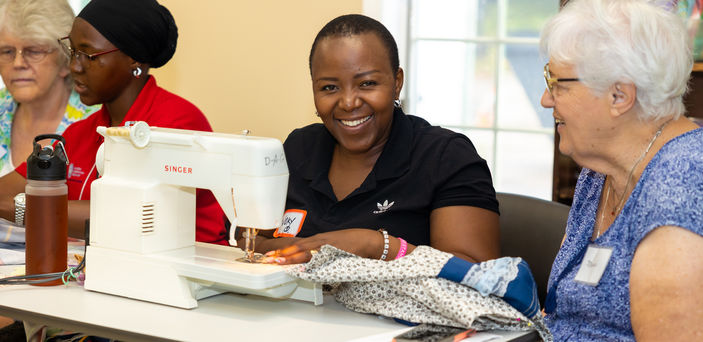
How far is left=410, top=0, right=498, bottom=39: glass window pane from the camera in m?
3.47

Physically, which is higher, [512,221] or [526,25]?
[526,25]

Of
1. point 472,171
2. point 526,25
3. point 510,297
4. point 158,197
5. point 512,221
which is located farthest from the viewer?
point 526,25

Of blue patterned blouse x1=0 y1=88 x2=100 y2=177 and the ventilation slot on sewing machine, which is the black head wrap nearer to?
blue patterned blouse x1=0 y1=88 x2=100 y2=177

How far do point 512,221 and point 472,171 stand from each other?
0.32 meters

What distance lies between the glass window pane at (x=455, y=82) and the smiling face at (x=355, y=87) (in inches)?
55.7

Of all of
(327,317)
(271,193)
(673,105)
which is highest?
(673,105)

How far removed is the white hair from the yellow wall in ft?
5.93

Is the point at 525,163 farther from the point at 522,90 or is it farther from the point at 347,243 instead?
the point at 347,243

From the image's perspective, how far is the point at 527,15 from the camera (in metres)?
3.41

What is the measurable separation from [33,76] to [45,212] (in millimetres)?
1301

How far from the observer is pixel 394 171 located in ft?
6.74

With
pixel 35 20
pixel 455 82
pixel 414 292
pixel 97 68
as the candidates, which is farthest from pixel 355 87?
pixel 455 82

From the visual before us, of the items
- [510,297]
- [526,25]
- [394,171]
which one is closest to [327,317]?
[510,297]

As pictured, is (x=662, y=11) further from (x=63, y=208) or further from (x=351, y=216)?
(x=63, y=208)
